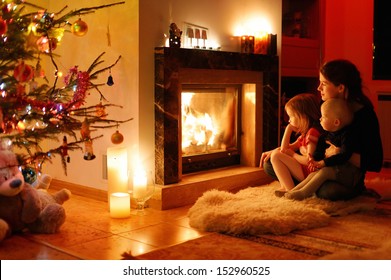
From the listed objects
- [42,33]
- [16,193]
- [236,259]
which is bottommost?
[236,259]

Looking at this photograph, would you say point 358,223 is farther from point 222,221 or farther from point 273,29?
point 273,29

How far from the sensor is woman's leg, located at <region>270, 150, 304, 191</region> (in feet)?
10.4

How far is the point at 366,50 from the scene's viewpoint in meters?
4.84

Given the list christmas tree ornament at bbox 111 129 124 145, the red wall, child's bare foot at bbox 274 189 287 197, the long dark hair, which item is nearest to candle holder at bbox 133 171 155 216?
christmas tree ornament at bbox 111 129 124 145

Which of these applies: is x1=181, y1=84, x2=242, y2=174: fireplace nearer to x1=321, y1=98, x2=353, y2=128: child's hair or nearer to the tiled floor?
the tiled floor

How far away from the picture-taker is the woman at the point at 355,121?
9.66 ft

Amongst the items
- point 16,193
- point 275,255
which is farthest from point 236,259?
point 16,193

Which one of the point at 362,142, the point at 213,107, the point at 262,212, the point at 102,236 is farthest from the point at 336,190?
the point at 102,236

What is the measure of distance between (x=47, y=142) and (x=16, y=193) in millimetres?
1340

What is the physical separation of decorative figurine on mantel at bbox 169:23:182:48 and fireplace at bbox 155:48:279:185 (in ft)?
0.21

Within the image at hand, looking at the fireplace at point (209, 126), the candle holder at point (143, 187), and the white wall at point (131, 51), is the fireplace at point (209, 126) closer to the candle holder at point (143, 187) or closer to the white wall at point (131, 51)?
the white wall at point (131, 51)

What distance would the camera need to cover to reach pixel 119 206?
2.90m

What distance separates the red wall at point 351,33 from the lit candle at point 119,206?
268 cm

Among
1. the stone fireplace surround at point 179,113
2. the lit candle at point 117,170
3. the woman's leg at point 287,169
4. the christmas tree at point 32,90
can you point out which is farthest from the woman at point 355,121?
the christmas tree at point 32,90
